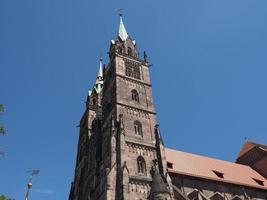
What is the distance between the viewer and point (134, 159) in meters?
26.8

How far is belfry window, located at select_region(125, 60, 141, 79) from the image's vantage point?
35.4 metres

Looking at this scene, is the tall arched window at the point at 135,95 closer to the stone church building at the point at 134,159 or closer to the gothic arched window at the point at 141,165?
the stone church building at the point at 134,159

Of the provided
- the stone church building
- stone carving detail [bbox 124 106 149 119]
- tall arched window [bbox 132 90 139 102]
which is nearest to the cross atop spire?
the stone church building

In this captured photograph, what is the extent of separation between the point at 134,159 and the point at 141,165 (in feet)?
2.81

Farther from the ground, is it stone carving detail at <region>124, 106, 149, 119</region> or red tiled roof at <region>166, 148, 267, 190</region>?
stone carving detail at <region>124, 106, 149, 119</region>

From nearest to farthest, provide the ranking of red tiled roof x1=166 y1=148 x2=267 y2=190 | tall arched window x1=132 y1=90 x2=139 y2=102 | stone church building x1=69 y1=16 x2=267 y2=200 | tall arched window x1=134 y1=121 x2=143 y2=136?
stone church building x1=69 y1=16 x2=267 y2=200 < tall arched window x1=134 y1=121 x2=143 y2=136 < red tiled roof x1=166 y1=148 x2=267 y2=190 < tall arched window x1=132 y1=90 x2=139 y2=102

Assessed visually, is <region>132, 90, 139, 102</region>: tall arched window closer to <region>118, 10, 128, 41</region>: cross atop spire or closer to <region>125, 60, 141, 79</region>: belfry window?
<region>125, 60, 141, 79</region>: belfry window

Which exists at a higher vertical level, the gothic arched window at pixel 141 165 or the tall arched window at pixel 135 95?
the tall arched window at pixel 135 95

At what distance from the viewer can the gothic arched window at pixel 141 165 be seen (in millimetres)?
26594

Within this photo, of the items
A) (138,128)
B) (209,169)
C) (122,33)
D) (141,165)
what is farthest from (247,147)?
(141,165)

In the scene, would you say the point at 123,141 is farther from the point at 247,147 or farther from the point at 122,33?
the point at 247,147

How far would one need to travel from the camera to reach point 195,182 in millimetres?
30672

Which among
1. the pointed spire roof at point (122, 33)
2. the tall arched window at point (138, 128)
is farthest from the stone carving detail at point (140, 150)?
the pointed spire roof at point (122, 33)

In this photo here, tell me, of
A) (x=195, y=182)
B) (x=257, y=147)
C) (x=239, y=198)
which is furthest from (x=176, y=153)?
(x=257, y=147)
